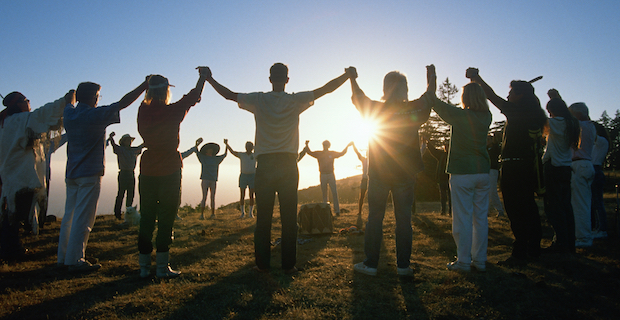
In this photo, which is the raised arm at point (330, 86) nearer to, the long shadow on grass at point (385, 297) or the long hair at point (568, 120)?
the long shadow on grass at point (385, 297)

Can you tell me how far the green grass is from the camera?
3.22m

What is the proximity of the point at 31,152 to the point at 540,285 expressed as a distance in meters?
7.57

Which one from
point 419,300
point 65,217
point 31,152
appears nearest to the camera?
point 419,300

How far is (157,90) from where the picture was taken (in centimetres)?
436

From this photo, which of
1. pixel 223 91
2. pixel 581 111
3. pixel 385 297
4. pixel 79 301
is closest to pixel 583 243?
pixel 581 111

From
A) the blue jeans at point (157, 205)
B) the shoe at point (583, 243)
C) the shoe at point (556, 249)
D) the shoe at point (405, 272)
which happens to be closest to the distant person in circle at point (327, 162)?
the shoe at point (556, 249)

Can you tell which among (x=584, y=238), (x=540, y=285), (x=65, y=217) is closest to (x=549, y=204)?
(x=584, y=238)

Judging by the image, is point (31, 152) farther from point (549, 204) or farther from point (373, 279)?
point (549, 204)

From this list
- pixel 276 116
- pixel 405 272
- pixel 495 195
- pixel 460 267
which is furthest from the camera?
pixel 495 195

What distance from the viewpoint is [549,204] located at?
5.77m

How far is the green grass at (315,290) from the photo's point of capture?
10.6ft

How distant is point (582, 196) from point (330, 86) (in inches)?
209

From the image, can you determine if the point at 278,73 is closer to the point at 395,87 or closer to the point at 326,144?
the point at 395,87

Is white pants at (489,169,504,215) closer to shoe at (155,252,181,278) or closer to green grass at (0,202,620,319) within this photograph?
green grass at (0,202,620,319)
